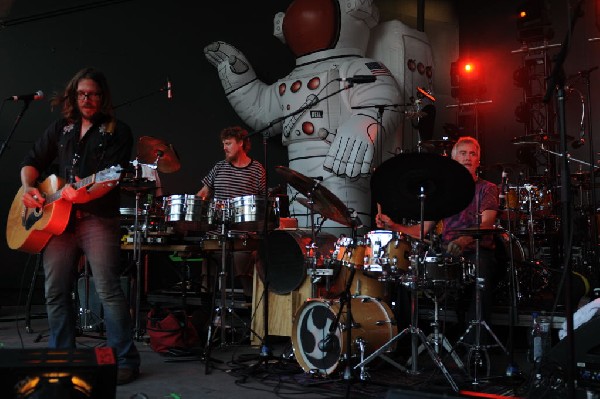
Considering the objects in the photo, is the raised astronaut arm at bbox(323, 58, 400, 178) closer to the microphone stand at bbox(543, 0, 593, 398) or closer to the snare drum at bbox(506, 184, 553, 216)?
the snare drum at bbox(506, 184, 553, 216)

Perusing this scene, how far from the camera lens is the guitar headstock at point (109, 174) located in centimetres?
351

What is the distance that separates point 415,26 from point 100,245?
24.1ft

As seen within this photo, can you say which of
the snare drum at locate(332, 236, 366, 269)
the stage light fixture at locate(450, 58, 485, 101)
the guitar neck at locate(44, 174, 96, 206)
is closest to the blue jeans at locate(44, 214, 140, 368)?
the guitar neck at locate(44, 174, 96, 206)

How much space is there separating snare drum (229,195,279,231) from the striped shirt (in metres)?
0.92

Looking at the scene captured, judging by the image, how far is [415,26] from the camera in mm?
9844

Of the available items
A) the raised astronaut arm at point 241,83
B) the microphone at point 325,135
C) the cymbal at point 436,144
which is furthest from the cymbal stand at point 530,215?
the raised astronaut arm at point 241,83

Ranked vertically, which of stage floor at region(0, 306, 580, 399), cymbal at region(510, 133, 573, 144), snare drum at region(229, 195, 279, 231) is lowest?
stage floor at region(0, 306, 580, 399)

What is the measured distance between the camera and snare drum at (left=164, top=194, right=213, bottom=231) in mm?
4789

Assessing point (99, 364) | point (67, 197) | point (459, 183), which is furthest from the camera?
point (459, 183)

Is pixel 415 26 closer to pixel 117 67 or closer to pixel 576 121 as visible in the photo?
pixel 576 121

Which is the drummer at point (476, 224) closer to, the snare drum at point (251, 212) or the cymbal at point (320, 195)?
the cymbal at point (320, 195)

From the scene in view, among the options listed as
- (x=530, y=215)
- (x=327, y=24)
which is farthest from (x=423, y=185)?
(x=327, y=24)

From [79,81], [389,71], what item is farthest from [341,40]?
[79,81]

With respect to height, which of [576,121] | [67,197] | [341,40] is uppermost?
[341,40]
